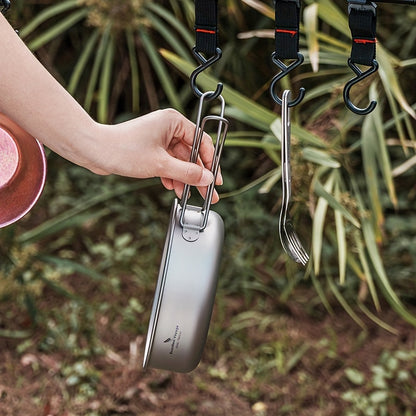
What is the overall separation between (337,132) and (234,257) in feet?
1.79

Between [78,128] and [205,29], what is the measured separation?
0.18 meters

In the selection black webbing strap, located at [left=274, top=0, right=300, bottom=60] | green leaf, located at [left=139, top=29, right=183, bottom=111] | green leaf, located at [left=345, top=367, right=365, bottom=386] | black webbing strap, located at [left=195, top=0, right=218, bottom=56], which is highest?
black webbing strap, located at [left=195, top=0, right=218, bottom=56]

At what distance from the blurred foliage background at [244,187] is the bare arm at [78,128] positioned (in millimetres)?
541

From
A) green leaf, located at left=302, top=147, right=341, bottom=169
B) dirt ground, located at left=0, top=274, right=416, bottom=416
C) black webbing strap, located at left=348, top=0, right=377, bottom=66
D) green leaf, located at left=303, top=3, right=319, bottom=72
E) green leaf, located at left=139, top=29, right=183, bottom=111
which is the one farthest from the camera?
green leaf, located at left=139, top=29, right=183, bottom=111

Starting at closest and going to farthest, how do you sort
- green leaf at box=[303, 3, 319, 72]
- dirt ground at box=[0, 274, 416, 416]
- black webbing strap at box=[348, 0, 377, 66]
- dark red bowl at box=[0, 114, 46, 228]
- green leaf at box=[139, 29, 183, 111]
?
black webbing strap at box=[348, 0, 377, 66] < dark red bowl at box=[0, 114, 46, 228] < green leaf at box=[303, 3, 319, 72] < dirt ground at box=[0, 274, 416, 416] < green leaf at box=[139, 29, 183, 111]

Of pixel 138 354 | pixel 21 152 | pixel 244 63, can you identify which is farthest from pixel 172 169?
pixel 244 63

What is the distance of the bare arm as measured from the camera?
0.69 m

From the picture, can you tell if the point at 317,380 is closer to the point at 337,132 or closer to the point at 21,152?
the point at 337,132

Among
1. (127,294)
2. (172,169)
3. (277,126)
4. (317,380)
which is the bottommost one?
(317,380)

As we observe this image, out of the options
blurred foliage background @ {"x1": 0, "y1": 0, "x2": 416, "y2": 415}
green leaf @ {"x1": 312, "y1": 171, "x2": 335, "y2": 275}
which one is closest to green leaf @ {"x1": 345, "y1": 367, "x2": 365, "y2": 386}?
blurred foliage background @ {"x1": 0, "y1": 0, "x2": 416, "y2": 415}

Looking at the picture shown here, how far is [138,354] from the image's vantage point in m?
1.74

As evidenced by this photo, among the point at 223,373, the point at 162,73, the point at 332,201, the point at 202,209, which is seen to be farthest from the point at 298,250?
the point at 162,73

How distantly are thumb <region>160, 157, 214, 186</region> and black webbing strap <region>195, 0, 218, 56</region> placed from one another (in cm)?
13

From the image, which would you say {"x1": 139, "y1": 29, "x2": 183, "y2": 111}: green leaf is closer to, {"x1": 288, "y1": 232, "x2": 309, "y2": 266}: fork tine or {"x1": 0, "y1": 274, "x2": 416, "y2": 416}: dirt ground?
{"x1": 0, "y1": 274, "x2": 416, "y2": 416}: dirt ground
